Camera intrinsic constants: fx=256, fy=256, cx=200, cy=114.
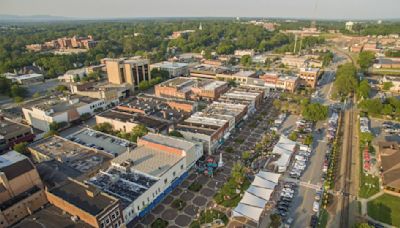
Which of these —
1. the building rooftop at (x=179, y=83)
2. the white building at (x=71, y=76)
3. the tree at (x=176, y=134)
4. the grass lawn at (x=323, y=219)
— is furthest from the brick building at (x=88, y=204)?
the white building at (x=71, y=76)

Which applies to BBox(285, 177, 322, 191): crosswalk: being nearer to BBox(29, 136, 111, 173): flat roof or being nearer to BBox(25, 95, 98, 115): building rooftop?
BBox(29, 136, 111, 173): flat roof

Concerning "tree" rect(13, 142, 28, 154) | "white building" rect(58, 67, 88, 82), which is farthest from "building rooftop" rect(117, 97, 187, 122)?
"white building" rect(58, 67, 88, 82)

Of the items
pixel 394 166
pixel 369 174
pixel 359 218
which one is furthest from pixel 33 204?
pixel 394 166

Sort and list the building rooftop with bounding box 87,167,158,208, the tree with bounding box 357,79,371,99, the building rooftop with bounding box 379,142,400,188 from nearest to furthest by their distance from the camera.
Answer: the building rooftop with bounding box 87,167,158,208 → the building rooftop with bounding box 379,142,400,188 → the tree with bounding box 357,79,371,99

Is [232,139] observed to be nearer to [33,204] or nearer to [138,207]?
[138,207]

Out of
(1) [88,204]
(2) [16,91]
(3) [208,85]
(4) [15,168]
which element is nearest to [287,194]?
(1) [88,204]

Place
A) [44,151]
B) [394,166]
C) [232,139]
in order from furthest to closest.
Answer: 1. [232,139]
2. [44,151]
3. [394,166]

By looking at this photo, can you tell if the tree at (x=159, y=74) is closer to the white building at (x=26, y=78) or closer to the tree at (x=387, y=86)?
the white building at (x=26, y=78)
